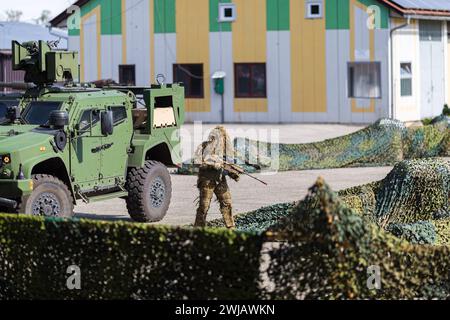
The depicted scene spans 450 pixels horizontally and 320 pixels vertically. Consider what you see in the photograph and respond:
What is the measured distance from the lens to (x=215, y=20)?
36.1 metres

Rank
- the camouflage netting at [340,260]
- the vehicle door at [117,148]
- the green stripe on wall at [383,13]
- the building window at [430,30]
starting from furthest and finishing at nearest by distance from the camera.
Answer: the building window at [430,30] < the green stripe on wall at [383,13] < the vehicle door at [117,148] < the camouflage netting at [340,260]

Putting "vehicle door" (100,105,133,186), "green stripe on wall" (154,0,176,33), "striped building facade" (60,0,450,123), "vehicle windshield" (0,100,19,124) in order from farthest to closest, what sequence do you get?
1. "green stripe on wall" (154,0,176,33)
2. "striped building facade" (60,0,450,123)
3. "vehicle windshield" (0,100,19,124)
4. "vehicle door" (100,105,133,186)

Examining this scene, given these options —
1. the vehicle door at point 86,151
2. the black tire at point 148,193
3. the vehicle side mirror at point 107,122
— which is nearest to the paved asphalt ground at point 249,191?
the black tire at point 148,193

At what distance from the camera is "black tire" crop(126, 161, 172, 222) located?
16422 millimetres

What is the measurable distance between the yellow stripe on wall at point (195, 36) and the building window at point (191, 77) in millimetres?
182

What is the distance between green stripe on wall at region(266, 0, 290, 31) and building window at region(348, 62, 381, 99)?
244 centimetres

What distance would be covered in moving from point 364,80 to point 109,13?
896cm

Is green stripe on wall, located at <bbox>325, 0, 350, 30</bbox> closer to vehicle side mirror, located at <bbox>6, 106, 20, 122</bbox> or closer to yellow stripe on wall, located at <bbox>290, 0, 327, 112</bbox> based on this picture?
yellow stripe on wall, located at <bbox>290, 0, 327, 112</bbox>

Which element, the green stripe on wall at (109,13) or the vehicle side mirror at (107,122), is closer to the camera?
the vehicle side mirror at (107,122)

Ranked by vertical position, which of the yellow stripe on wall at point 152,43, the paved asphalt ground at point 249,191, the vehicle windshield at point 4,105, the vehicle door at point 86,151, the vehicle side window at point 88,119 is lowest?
the paved asphalt ground at point 249,191

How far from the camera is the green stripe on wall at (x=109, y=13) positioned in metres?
37.5

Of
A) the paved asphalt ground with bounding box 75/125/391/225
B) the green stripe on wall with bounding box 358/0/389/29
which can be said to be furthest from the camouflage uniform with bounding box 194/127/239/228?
the green stripe on wall with bounding box 358/0/389/29

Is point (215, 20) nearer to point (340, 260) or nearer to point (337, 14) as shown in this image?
point (337, 14)

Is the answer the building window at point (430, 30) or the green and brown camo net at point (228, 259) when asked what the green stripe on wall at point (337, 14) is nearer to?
the building window at point (430, 30)
